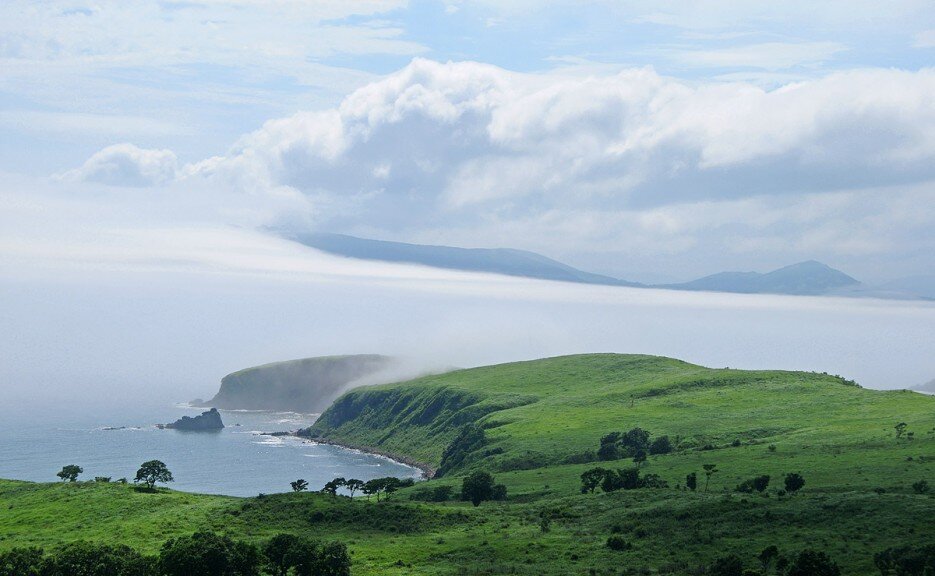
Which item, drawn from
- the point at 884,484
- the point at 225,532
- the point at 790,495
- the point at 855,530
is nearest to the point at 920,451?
the point at 884,484

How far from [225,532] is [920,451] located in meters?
123

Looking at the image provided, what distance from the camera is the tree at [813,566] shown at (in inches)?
3627

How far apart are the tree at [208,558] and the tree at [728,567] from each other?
5099cm

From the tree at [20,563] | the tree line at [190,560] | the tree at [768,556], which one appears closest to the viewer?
the tree at [768,556]

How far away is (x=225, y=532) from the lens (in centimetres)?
12912

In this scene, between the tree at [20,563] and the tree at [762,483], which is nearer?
the tree at [20,563]

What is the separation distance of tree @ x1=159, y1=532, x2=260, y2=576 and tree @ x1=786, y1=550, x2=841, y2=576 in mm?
58700

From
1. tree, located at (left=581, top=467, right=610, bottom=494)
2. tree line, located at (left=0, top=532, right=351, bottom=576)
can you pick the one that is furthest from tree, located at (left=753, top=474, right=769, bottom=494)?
tree line, located at (left=0, top=532, right=351, bottom=576)

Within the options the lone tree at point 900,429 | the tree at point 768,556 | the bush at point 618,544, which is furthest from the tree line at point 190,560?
the lone tree at point 900,429

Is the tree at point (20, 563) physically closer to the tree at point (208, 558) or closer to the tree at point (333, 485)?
the tree at point (208, 558)

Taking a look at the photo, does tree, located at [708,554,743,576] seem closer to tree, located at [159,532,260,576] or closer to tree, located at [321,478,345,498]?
tree, located at [159,532,260,576]

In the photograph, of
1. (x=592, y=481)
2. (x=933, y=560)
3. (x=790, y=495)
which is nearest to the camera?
(x=933, y=560)

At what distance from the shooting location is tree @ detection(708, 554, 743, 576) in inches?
3836

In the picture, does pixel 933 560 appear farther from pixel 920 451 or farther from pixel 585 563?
pixel 920 451
